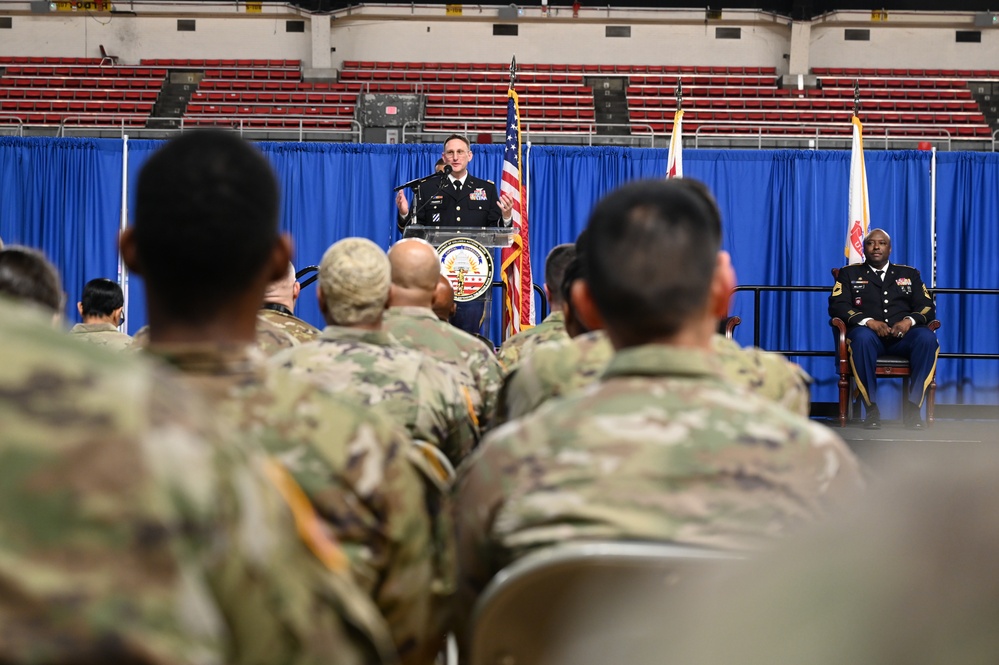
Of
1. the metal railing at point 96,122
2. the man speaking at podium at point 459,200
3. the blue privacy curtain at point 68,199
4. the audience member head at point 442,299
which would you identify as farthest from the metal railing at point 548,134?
the audience member head at point 442,299

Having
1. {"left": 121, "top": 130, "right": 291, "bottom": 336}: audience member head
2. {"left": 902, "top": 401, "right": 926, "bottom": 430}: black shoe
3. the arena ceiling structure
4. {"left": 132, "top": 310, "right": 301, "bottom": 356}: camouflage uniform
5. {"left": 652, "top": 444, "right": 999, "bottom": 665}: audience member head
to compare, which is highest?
the arena ceiling structure

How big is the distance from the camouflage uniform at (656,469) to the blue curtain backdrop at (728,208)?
821 centimetres

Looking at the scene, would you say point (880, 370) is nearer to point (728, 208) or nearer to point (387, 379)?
point (728, 208)

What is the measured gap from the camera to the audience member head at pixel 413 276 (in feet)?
10.6

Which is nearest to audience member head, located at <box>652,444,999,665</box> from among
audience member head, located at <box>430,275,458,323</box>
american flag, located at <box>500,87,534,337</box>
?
audience member head, located at <box>430,275,458,323</box>

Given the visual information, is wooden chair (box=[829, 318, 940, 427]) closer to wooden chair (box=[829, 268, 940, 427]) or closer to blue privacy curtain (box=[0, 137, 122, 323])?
wooden chair (box=[829, 268, 940, 427])

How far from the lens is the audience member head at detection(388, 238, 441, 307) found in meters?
3.23

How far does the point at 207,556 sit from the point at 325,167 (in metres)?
10.0

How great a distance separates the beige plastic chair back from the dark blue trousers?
20.2ft

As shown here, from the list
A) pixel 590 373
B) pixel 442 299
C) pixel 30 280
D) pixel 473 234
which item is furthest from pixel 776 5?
pixel 30 280

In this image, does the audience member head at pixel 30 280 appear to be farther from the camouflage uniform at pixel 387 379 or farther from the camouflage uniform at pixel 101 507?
the camouflage uniform at pixel 101 507

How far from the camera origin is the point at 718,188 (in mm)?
10086

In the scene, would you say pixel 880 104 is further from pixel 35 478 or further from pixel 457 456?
pixel 35 478

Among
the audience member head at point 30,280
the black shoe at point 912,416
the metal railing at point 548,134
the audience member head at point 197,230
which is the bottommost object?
the black shoe at point 912,416
